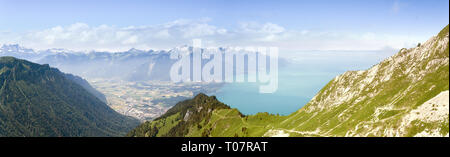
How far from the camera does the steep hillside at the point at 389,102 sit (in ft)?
172

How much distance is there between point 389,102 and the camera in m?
72.7

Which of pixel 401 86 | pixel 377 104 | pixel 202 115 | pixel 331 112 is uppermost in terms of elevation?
pixel 401 86

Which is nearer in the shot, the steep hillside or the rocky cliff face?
the rocky cliff face

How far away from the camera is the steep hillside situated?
5228 centimetres

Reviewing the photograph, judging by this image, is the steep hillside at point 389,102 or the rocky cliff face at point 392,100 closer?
the rocky cliff face at point 392,100

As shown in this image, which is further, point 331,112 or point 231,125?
point 231,125

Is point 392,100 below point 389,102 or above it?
above
